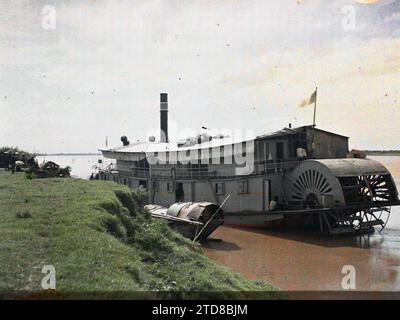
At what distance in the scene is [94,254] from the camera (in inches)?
306

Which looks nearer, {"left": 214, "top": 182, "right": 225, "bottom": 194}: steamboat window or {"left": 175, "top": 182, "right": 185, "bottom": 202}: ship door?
{"left": 214, "top": 182, "right": 225, "bottom": 194}: steamboat window

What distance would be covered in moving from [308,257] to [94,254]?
11.3m

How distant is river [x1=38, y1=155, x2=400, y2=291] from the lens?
43.2ft

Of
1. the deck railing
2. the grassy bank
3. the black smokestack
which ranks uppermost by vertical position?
the black smokestack

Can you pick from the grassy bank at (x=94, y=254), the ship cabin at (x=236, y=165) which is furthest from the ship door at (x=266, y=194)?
the grassy bank at (x=94, y=254)

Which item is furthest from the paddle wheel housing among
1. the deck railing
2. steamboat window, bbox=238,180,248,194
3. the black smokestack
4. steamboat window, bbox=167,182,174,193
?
the black smokestack

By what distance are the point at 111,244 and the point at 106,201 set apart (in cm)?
381

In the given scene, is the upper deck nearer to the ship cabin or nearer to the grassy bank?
the ship cabin

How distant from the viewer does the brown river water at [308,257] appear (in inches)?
518

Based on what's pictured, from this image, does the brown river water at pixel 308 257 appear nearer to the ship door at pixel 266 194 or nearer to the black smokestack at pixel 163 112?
the ship door at pixel 266 194

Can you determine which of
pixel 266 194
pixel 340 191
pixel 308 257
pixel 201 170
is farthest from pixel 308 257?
pixel 201 170

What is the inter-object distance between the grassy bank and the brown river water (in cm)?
320
